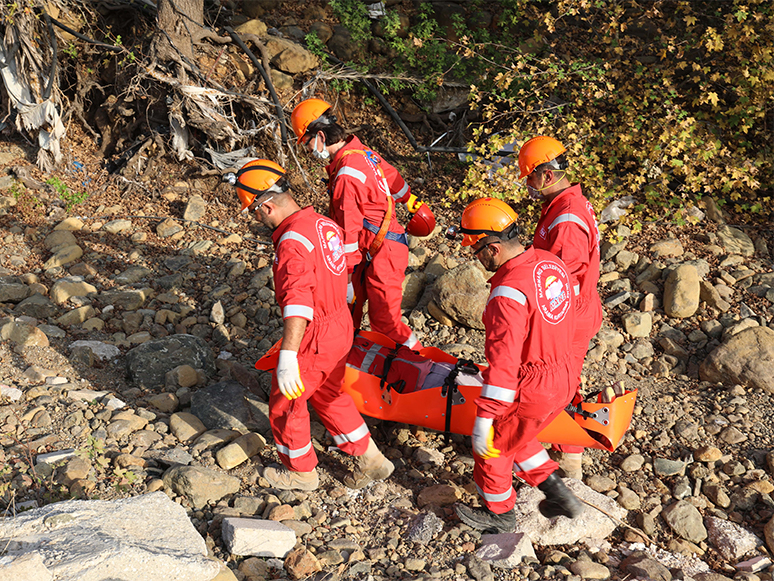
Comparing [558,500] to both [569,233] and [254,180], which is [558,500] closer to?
[569,233]

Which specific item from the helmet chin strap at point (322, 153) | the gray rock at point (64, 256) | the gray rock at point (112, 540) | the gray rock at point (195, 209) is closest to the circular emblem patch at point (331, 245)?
the helmet chin strap at point (322, 153)

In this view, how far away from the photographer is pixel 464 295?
497 cm

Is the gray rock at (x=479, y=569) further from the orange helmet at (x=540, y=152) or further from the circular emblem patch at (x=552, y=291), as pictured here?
the orange helmet at (x=540, y=152)

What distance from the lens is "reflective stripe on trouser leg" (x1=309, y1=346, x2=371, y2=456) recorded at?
3549 mm

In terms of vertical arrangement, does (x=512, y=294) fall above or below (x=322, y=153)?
below

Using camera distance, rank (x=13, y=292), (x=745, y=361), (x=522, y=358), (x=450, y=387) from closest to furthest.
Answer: (x=522, y=358) → (x=450, y=387) → (x=745, y=361) → (x=13, y=292)

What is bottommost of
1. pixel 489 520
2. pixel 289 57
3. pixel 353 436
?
pixel 489 520

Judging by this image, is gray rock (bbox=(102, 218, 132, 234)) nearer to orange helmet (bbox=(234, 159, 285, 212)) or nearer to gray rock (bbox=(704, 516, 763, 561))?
orange helmet (bbox=(234, 159, 285, 212))

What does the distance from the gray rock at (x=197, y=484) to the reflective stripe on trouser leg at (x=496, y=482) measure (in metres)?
1.36

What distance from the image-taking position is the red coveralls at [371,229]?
4.07 m

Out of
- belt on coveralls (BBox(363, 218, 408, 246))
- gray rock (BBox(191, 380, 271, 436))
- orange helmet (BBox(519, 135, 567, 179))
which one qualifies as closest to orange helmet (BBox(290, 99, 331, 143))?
belt on coveralls (BBox(363, 218, 408, 246))

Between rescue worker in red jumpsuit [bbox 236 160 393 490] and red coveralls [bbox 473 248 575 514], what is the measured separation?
81cm

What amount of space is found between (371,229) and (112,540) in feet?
8.06

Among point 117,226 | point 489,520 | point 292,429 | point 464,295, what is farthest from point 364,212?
point 117,226
